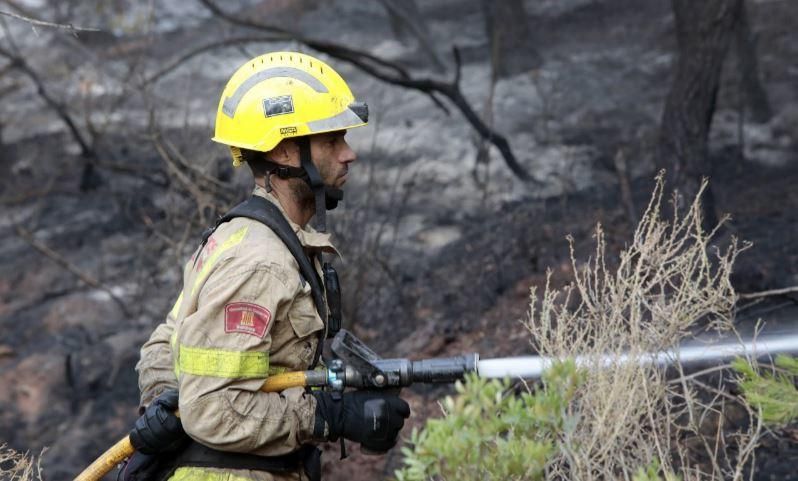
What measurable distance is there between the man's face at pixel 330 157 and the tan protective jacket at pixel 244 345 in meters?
0.33

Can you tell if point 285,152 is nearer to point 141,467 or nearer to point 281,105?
point 281,105

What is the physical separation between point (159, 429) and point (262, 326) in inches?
20.6

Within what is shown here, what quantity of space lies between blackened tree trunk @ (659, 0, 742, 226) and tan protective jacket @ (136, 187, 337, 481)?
4.56m

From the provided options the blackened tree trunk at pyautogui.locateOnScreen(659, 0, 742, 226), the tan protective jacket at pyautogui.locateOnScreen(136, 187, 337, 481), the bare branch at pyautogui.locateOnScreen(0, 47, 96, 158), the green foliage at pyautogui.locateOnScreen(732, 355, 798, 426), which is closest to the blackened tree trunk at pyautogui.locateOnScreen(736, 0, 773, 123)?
the blackened tree trunk at pyautogui.locateOnScreen(659, 0, 742, 226)

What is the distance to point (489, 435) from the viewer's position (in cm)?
269

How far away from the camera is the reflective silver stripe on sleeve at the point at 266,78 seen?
12.4 ft

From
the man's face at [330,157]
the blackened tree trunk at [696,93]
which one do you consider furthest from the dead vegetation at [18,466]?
the blackened tree trunk at [696,93]

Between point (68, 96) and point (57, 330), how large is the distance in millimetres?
4606

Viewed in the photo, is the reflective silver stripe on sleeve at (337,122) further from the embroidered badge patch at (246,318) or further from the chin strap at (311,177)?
the embroidered badge patch at (246,318)

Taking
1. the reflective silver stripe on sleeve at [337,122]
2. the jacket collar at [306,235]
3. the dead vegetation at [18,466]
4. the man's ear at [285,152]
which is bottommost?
the dead vegetation at [18,466]

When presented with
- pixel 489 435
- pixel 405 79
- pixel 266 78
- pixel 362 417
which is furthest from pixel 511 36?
pixel 489 435

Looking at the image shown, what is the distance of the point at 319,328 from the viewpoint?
11.6 ft

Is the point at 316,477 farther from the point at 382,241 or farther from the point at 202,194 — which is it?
the point at 382,241

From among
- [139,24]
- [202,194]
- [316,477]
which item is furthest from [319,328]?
[139,24]
